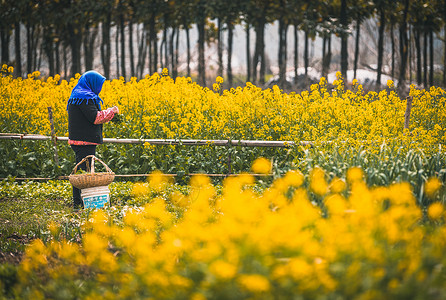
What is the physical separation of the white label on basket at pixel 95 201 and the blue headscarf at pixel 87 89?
49.2 inches

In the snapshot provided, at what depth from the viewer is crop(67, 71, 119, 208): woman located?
5.92 m

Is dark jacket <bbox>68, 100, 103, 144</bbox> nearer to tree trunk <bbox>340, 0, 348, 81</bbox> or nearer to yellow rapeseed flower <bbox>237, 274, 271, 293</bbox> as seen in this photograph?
yellow rapeseed flower <bbox>237, 274, 271, 293</bbox>

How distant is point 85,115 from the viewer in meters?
5.94

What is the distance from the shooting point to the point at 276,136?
852cm

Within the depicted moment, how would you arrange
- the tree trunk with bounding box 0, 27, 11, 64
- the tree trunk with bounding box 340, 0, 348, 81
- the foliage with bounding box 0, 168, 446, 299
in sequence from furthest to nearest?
1. the tree trunk with bounding box 0, 27, 11, 64
2. the tree trunk with bounding box 340, 0, 348, 81
3. the foliage with bounding box 0, 168, 446, 299

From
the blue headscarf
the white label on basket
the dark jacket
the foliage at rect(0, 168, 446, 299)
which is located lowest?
the white label on basket

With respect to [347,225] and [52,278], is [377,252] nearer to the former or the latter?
[347,225]

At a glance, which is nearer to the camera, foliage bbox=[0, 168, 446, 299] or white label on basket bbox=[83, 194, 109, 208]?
foliage bbox=[0, 168, 446, 299]

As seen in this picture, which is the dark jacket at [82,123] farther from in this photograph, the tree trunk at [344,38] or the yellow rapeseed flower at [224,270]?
the tree trunk at [344,38]

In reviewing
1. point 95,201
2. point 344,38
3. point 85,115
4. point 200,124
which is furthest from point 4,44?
point 95,201

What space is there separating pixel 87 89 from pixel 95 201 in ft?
4.87

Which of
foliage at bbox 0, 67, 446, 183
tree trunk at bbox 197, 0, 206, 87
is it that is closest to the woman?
foliage at bbox 0, 67, 446, 183

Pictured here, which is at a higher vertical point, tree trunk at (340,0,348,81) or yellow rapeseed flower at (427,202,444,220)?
tree trunk at (340,0,348,81)

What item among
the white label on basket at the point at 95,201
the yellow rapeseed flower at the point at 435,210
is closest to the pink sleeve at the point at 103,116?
the white label on basket at the point at 95,201
